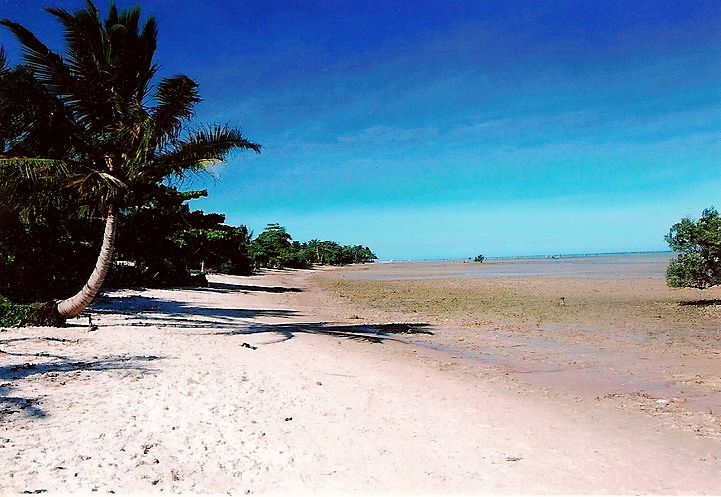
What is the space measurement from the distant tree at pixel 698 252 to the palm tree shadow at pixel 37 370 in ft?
64.7

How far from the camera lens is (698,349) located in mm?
11828

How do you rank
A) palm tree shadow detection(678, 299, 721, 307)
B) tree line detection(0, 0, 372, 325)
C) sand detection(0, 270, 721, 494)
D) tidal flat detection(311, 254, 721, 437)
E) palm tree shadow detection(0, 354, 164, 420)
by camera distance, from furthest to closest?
palm tree shadow detection(678, 299, 721, 307), tree line detection(0, 0, 372, 325), tidal flat detection(311, 254, 721, 437), palm tree shadow detection(0, 354, 164, 420), sand detection(0, 270, 721, 494)

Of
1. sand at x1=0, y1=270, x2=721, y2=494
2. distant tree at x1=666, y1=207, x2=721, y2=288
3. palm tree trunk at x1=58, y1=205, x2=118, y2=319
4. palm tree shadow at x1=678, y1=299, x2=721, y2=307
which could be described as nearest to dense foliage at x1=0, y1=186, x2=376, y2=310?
palm tree trunk at x1=58, y1=205, x2=118, y2=319

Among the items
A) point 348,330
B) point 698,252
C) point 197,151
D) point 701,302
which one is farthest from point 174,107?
point 701,302

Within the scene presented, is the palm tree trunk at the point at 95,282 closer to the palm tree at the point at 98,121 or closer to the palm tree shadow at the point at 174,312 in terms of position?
the palm tree at the point at 98,121

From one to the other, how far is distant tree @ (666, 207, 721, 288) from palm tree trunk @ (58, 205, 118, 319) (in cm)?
2032

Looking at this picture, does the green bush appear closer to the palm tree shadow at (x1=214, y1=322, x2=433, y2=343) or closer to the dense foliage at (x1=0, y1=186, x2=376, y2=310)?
the dense foliage at (x1=0, y1=186, x2=376, y2=310)

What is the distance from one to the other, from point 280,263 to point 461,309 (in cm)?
5430

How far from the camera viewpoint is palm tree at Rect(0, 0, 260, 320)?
1095 centimetres

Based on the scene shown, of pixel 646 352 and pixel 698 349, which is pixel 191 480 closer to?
pixel 646 352

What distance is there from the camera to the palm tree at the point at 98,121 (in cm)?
1095

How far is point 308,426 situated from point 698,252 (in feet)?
63.9

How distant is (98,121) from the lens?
11.9 meters

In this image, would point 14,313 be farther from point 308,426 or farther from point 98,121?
point 308,426
